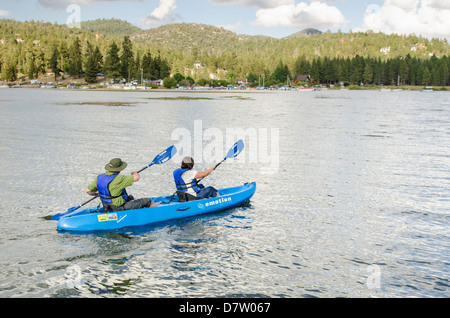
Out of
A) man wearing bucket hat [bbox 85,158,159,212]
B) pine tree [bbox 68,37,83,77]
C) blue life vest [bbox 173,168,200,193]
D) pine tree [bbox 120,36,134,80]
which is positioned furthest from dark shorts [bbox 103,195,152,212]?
pine tree [bbox 68,37,83,77]

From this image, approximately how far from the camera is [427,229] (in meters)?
13.5

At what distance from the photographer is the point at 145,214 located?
13367mm

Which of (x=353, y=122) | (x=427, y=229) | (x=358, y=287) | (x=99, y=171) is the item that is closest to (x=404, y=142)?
(x=353, y=122)

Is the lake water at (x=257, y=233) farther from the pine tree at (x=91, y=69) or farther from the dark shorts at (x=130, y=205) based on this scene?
the pine tree at (x=91, y=69)

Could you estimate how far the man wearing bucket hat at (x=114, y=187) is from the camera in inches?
495

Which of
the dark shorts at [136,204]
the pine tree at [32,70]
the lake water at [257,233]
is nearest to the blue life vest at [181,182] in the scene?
the lake water at [257,233]

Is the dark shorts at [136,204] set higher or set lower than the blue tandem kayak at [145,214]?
higher

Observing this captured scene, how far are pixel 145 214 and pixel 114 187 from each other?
139 centimetres

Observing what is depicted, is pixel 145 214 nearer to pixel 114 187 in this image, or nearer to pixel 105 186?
pixel 114 187

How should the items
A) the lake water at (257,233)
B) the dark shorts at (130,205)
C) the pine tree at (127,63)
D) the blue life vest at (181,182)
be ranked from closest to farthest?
the lake water at (257,233)
the dark shorts at (130,205)
the blue life vest at (181,182)
the pine tree at (127,63)

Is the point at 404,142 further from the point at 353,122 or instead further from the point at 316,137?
the point at 353,122

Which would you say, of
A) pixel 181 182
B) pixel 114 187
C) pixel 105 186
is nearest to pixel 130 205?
pixel 114 187

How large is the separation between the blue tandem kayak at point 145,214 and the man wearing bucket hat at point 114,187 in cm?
25

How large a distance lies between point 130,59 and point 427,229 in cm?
18330
